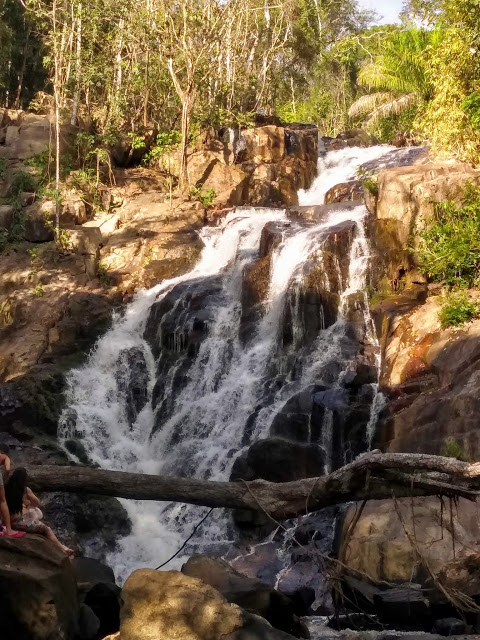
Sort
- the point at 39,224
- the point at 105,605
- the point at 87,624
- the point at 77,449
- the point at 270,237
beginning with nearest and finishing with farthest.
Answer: the point at 87,624, the point at 105,605, the point at 77,449, the point at 270,237, the point at 39,224

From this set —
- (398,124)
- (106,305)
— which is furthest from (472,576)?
(398,124)

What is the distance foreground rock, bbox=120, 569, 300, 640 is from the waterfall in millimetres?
6154

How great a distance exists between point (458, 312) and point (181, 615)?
10183 millimetres

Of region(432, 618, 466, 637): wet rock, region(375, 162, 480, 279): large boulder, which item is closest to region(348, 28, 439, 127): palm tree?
region(375, 162, 480, 279): large boulder

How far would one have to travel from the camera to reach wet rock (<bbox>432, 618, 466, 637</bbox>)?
27.8 ft

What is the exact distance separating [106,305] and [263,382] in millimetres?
6601

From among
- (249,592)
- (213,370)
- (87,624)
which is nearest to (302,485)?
(249,592)

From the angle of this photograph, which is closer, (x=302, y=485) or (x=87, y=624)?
(x=87, y=624)

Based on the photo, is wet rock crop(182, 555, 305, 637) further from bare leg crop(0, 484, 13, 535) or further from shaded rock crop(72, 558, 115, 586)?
bare leg crop(0, 484, 13, 535)

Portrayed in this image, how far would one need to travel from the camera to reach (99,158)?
26.5 m

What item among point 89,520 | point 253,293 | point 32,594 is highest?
point 253,293

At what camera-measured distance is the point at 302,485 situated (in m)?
7.31

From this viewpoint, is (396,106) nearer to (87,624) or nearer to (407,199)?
(407,199)

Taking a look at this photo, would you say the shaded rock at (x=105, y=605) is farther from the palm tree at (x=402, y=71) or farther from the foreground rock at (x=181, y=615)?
the palm tree at (x=402, y=71)
